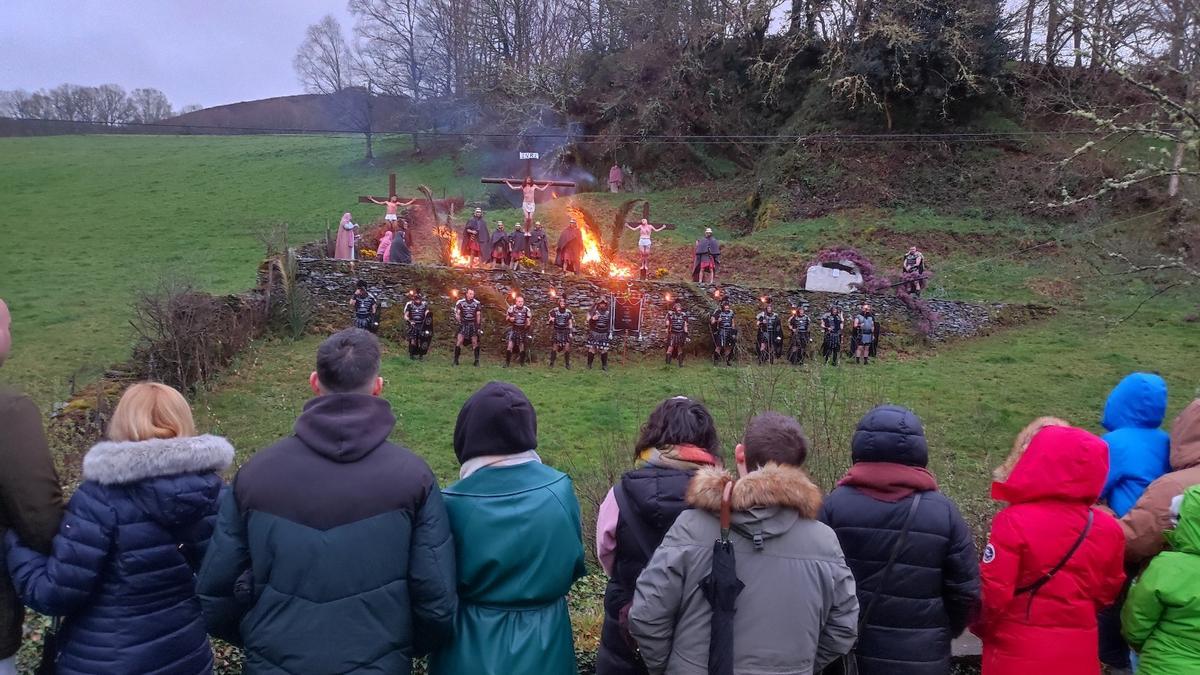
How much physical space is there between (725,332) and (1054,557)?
1451 centimetres

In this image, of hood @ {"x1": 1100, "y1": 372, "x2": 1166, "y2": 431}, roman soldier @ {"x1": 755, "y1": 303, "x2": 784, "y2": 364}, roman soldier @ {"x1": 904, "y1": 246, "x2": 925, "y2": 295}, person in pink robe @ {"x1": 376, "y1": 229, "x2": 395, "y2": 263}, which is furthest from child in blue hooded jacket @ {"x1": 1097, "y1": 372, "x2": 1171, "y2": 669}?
person in pink robe @ {"x1": 376, "y1": 229, "x2": 395, "y2": 263}

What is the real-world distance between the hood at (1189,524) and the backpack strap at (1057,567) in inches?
10.4

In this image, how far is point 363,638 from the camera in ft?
7.57

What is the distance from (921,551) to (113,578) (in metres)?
2.55

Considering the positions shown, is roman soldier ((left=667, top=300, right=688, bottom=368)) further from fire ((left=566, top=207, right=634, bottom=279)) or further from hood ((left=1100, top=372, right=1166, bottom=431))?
hood ((left=1100, top=372, right=1166, bottom=431))

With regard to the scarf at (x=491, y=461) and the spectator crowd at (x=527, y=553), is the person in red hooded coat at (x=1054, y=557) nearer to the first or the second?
the spectator crowd at (x=527, y=553)

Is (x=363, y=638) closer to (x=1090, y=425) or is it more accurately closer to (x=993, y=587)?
(x=993, y=587)

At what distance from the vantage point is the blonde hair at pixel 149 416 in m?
2.46

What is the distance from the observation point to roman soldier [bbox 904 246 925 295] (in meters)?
19.5

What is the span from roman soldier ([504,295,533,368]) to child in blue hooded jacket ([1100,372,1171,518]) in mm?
13546

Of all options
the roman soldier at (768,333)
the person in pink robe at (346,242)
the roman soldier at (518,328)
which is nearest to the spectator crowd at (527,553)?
the roman soldier at (518,328)

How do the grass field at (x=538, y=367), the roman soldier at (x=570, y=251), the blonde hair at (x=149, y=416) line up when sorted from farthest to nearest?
the roman soldier at (x=570, y=251) → the grass field at (x=538, y=367) → the blonde hair at (x=149, y=416)

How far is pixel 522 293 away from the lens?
59.6ft

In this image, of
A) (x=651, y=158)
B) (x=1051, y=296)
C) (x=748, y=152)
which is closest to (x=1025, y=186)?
(x=1051, y=296)
